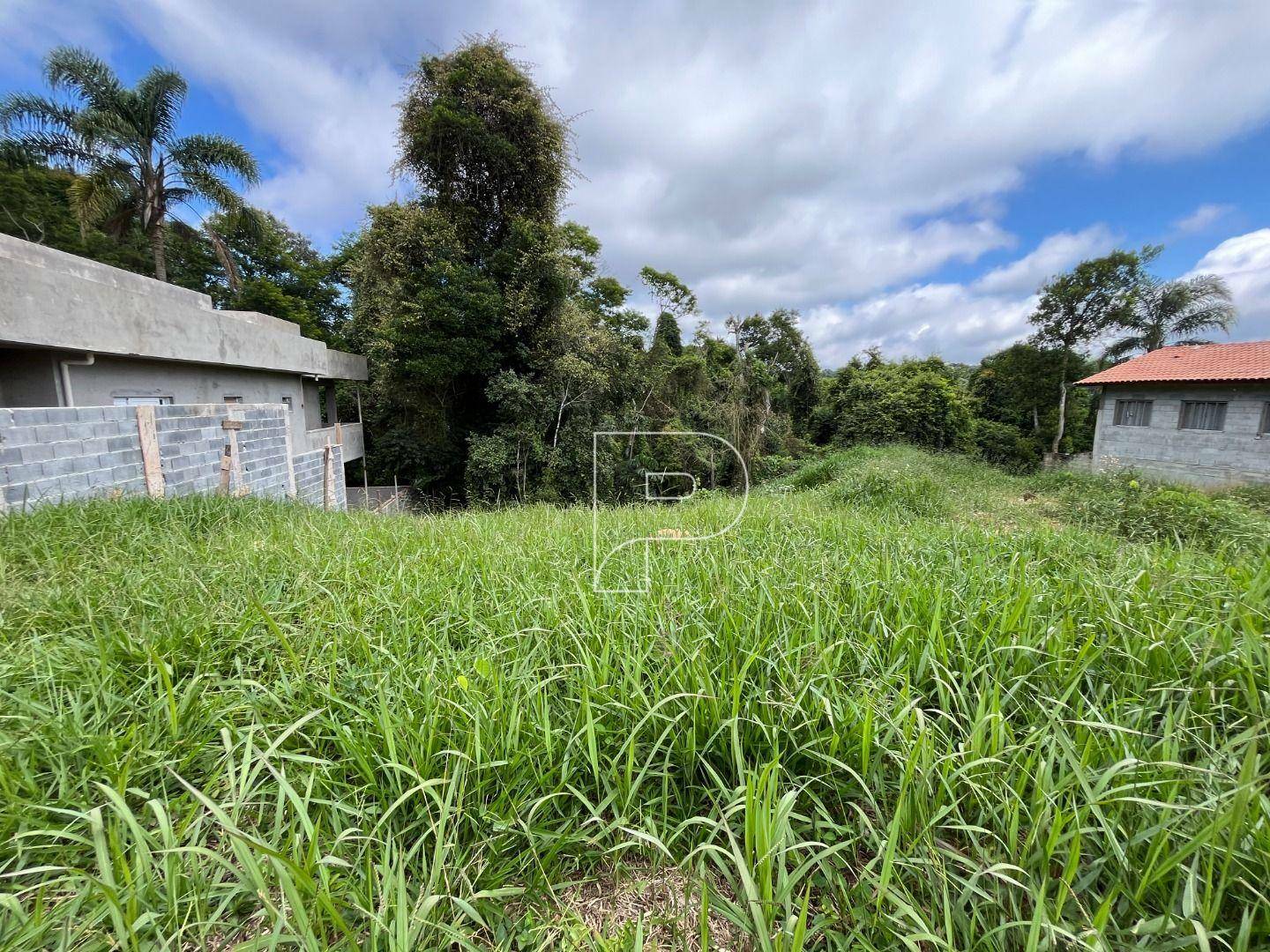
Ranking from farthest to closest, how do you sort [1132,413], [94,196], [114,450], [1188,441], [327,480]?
[1132,413] → [1188,441] → [94,196] → [327,480] → [114,450]

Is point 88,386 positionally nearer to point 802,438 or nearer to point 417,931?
point 417,931

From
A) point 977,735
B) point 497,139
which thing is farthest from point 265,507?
point 497,139

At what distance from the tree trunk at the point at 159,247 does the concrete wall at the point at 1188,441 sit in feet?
77.1

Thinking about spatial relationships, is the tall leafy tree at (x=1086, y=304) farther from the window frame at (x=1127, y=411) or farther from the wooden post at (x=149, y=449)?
the wooden post at (x=149, y=449)

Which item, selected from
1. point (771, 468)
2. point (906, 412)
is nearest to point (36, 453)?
point (771, 468)

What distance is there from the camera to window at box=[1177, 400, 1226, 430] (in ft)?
36.8

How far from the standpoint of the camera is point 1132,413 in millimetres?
12852

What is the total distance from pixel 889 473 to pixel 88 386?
36.3ft

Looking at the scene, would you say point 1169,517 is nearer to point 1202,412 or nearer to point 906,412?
point 1202,412

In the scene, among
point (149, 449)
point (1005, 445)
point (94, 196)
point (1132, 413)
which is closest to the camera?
point (149, 449)

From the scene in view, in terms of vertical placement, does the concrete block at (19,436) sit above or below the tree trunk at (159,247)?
below

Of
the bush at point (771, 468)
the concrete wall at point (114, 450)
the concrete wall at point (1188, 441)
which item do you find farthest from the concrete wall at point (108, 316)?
the concrete wall at point (1188, 441)

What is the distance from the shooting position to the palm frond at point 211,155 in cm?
1139

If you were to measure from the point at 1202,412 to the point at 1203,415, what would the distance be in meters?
0.09
